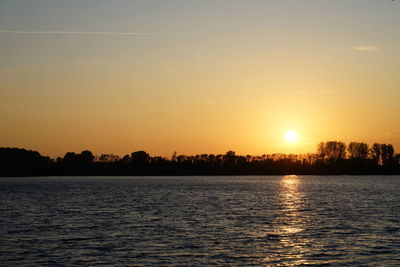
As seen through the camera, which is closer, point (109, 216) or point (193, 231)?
point (193, 231)

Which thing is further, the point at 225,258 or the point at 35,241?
the point at 35,241

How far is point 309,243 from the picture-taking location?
4653cm

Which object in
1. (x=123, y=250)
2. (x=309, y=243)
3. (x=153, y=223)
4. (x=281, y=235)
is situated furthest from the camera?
(x=153, y=223)

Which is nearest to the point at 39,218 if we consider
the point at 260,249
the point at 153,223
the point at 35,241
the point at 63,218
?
the point at 63,218

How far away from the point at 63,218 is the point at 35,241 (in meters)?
21.8

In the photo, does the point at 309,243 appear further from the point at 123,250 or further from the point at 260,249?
the point at 123,250

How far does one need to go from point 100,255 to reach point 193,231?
15.5 m

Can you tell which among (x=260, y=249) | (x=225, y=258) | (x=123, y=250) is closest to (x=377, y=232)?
(x=260, y=249)

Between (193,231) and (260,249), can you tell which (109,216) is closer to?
(193,231)

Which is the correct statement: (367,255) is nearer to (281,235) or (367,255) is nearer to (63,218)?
(281,235)

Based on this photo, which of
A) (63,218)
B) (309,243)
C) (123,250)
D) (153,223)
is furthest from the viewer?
(63,218)

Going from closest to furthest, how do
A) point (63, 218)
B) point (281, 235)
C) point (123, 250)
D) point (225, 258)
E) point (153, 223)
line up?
point (225, 258)
point (123, 250)
point (281, 235)
point (153, 223)
point (63, 218)

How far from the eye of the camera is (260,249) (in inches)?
1698

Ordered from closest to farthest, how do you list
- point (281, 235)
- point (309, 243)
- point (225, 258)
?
point (225, 258) < point (309, 243) < point (281, 235)
